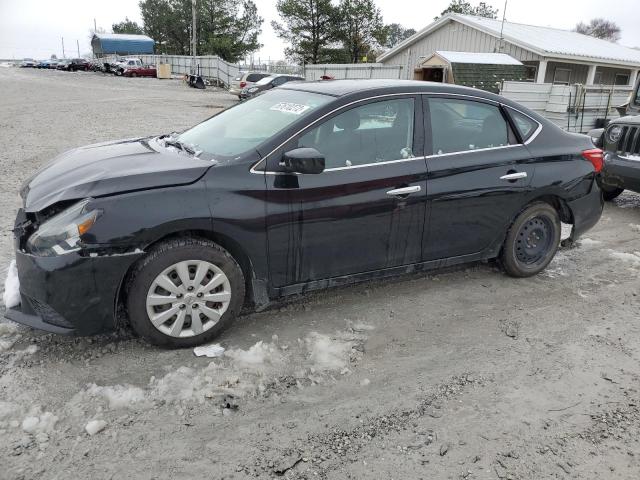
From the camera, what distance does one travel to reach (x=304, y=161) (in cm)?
330

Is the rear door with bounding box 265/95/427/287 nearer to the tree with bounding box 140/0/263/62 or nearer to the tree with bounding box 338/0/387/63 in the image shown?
the tree with bounding box 338/0/387/63

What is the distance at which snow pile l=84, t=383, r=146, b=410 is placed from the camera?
2.84 m

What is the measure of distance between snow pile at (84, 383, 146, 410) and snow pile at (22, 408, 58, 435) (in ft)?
0.79

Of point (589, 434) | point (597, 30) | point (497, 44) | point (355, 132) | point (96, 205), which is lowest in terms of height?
point (589, 434)

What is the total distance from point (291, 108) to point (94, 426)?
2.49 metres

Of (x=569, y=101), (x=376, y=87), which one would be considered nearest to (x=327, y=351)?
(x=376, y=87)

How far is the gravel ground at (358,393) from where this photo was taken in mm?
2510

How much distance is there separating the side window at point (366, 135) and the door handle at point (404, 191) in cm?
24

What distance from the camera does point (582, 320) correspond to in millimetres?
4035

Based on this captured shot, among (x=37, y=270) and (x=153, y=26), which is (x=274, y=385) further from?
(x=153, y=26)

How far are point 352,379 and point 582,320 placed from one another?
2.06 metres

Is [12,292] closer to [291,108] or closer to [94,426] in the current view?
[94,426]

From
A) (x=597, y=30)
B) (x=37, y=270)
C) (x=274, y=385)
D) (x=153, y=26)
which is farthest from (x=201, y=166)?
(x=597, y=30)

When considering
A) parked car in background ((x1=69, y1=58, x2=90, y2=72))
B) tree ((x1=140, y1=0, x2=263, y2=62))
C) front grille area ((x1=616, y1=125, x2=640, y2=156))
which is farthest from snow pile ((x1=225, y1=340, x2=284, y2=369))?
parked car in background ((x1=69, y1=58, x2=90, y2=72))
